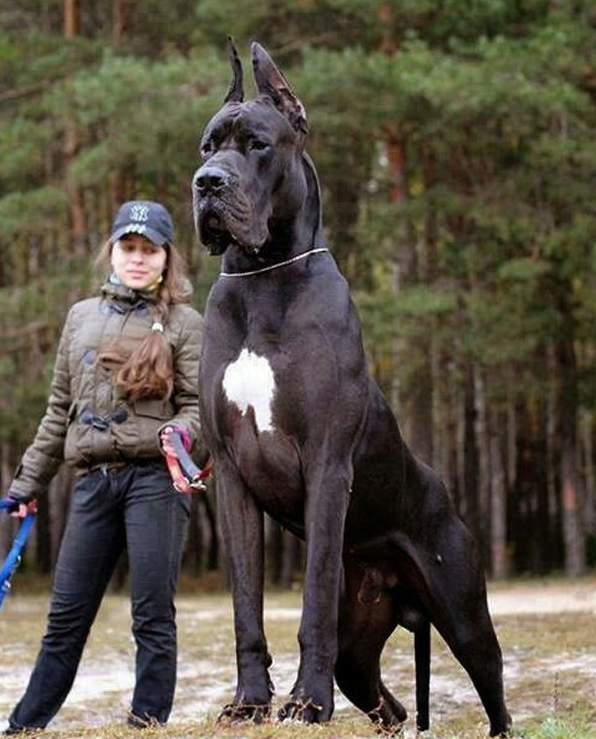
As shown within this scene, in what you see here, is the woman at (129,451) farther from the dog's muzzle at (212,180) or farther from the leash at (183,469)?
the dog's muzzle at (212,180)

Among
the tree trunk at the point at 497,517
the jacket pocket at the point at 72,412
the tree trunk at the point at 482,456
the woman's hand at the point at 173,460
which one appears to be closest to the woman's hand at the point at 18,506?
the jacket pocket at the point at 72,412

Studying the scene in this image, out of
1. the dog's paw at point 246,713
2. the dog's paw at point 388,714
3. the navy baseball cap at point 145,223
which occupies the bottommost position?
the dog's paw at point 388,714

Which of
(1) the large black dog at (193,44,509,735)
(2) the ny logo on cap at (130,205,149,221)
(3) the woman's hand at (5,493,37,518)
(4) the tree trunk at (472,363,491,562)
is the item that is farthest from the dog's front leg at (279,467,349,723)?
(4) the tree trunk at (472,363,491,562)

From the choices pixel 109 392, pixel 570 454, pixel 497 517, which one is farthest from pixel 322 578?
pixel 497 517

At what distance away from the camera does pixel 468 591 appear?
5.14 m

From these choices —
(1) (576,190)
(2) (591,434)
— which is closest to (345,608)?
(1) (576,190)

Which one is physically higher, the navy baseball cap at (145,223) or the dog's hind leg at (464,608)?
the navy baseball cap at (145,223)

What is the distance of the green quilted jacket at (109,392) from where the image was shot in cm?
591

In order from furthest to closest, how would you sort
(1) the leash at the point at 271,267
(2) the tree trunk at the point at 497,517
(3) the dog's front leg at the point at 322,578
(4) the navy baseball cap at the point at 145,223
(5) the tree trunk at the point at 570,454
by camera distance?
1. (2) the tree trunk at the point at 497,517
2. (5) the tree trunk at the point at 570,454
3. (4) the navy baseball cap at the point at 145,223
4. (1) the leash at the point at 271,267
5. (3) the dog's front leg at the point at 322,578

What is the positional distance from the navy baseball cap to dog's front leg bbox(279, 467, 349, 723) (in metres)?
2.05

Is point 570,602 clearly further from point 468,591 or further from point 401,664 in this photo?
point 468,591

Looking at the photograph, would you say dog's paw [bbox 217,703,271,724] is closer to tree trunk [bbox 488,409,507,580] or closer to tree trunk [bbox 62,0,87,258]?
tree trunk [bbox 62,0,87,258]

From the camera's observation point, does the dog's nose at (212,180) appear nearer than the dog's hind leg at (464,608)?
Yes

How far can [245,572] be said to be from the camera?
439cm
